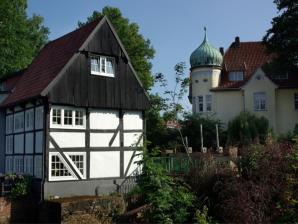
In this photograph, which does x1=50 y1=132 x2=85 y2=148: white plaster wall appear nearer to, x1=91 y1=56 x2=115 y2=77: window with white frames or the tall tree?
x1=91 y1=56 x2=115 y2=77: window with white frames

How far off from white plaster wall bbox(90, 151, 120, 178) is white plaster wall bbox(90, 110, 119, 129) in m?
1.34

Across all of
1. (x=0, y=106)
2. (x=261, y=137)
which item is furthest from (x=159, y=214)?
(x=261, y=137)

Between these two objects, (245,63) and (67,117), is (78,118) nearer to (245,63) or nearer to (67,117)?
(67,117)

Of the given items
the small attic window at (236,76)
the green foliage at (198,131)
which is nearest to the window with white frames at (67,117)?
the green foliage at (198,131)

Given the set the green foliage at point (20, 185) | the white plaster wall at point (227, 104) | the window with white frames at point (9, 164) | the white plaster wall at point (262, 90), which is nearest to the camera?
the green foliage at point (20, 185)

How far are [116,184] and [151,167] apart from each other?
282 inches

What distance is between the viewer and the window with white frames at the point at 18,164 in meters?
22.0

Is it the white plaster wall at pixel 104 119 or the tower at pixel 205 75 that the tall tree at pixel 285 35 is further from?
the white plaster wall at pixel 104 119

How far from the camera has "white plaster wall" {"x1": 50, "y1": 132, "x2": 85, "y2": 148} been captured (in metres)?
20.2

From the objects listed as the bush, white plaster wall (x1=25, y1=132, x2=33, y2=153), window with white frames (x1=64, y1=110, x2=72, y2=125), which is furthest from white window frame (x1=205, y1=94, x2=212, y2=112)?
the bush

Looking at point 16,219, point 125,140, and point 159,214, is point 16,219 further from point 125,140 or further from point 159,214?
point 159,214

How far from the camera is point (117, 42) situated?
2294cm

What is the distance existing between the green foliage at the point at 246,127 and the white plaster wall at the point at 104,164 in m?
13.2

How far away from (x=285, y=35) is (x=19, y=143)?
19.7 m
